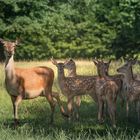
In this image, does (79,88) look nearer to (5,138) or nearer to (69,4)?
(5,138)

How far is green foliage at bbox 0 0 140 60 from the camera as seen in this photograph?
34.7m

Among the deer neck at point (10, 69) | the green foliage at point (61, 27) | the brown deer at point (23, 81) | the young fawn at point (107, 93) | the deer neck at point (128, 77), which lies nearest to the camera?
the young fawn at point (107, 93)

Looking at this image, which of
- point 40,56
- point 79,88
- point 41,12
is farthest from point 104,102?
point 40,56

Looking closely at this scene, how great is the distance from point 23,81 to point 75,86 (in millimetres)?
1171

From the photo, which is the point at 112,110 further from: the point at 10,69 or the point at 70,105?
the point at 10,69

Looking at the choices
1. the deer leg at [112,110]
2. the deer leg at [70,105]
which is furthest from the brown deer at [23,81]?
the deer leg at [112,110]

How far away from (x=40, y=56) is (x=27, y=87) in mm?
26791

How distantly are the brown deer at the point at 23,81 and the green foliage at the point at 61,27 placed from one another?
728 inches

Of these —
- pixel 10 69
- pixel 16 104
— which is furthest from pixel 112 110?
pixel 10 69

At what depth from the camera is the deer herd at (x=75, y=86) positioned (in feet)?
39.2

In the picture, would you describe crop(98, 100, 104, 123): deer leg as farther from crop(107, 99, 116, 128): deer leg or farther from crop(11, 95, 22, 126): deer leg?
crop(11, 95, 22, 126): deer leg

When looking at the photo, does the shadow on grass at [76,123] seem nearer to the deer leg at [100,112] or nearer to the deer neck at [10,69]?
the deer leg at [100,112]

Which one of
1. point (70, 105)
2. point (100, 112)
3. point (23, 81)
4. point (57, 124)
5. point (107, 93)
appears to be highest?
point (23, 81)

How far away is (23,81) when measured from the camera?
12.6 m
